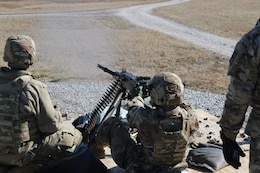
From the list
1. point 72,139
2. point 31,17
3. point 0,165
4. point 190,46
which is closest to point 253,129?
point 72,139

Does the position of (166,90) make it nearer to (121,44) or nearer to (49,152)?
(49,152)

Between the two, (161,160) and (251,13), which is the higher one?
(161,160)

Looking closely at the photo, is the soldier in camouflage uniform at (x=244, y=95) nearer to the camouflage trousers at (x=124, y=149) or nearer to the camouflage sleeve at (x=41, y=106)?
the camouflage trousers at (x=124, y=149)

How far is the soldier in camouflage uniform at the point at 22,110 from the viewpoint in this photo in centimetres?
366

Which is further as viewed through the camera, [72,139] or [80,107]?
[80,107]

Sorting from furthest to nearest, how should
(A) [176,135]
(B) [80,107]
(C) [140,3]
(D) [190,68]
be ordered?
(C) [140,3] → (D) [190,68] → (B) [80,107] → (A) [176,135]

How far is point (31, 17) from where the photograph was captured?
24.3 m

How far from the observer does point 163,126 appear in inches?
142

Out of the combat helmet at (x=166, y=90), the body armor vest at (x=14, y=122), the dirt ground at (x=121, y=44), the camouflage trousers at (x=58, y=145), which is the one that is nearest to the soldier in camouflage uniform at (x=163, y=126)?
the combat helmet at (x=166, y=90)

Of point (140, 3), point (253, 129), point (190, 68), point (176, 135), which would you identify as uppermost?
→ point (253, 129)

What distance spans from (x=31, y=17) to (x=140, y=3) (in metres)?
12.0

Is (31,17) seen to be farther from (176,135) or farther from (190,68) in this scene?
(176,135)

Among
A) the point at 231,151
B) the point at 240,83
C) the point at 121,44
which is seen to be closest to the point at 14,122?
the point at 231,151

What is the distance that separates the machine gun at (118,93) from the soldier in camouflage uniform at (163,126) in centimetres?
37
